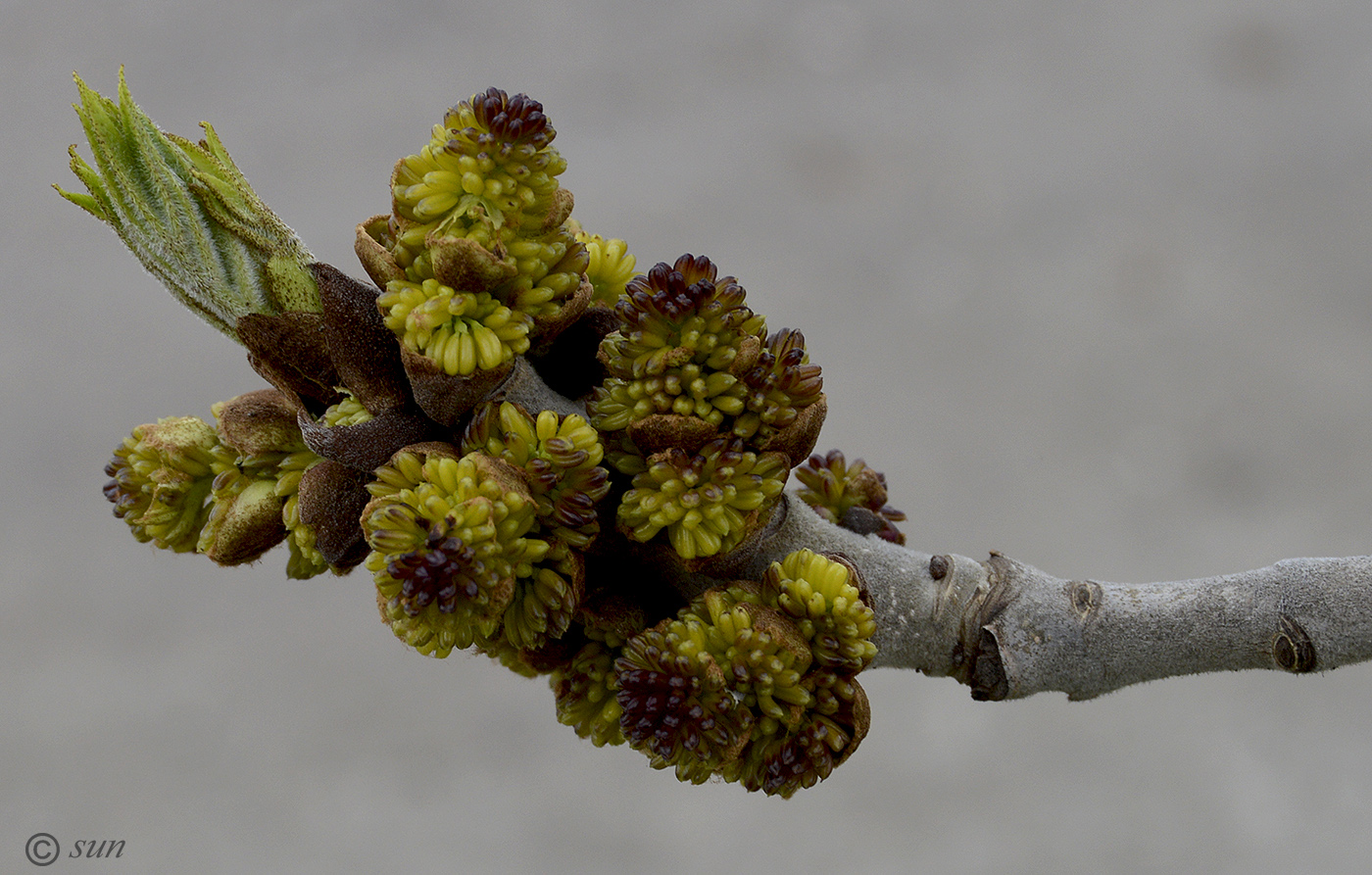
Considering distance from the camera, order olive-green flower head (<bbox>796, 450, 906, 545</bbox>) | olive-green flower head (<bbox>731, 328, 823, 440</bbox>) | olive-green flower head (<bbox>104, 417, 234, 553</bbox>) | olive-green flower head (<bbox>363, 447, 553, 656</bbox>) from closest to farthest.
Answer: olive-green flower head (<bbox>363, 447, 553, 656</bbox>)
olive-green flower head (<bbox>731, 328, 823, 440</bbox>)
olive-green flower head (<bbox>104, 417, 234, 553</bbox>)
olive-green flower head (<bbox>796, 450, 906, 545</bbox>)

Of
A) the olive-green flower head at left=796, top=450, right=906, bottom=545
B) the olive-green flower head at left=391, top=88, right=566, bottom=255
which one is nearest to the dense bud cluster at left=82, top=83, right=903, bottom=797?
the olive-green flower head at left=391, top=88, right=566, bottom=255

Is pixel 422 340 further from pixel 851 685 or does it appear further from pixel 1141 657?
pixel 1141 657

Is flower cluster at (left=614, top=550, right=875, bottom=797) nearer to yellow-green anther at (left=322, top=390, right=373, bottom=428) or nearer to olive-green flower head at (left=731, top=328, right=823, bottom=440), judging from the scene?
olive-green flower head at (left=731, top=328, right=823, bottom=440)

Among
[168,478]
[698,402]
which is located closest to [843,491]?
[698,402]

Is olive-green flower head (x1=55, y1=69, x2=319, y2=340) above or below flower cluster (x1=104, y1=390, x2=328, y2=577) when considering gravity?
above

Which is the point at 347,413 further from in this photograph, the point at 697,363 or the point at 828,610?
the point at 828,610

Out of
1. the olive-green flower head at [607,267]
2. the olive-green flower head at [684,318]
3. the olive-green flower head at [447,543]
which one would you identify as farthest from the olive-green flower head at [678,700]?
the olive-green flower head at [607,267]
